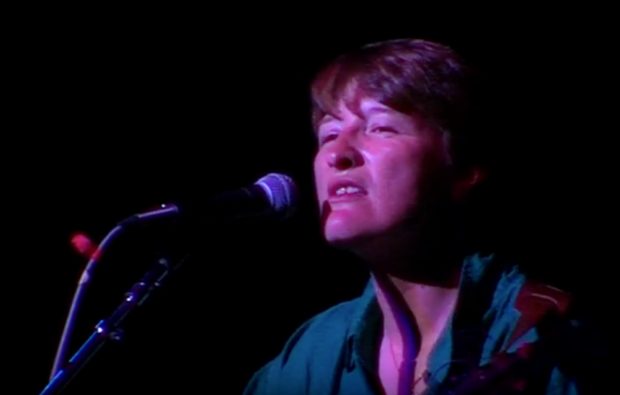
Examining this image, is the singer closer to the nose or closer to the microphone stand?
the nose

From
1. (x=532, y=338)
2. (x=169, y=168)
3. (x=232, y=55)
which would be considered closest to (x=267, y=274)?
(x=169, y=168)

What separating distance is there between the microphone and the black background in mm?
960

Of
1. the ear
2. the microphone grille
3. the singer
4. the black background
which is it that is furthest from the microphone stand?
the black background

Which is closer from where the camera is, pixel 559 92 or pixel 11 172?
pixel 559 92

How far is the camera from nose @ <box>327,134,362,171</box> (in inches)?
95.9

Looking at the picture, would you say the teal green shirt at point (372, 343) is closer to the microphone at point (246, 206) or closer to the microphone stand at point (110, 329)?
the microphone at point (246, 206)

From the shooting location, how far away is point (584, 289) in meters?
2.95

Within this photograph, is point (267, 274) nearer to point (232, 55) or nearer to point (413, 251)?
point (232, 55)

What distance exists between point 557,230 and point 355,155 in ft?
2.95

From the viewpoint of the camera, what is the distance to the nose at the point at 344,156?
95.9 inches

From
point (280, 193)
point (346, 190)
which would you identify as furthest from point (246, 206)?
point (346, 190)

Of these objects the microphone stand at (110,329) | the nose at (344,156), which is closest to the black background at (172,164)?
the nose at (344,156)

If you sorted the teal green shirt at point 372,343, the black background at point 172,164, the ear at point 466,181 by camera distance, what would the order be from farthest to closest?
the black background at point 172,164 < the ear at point 466,181 < the teal green shirt at point 372,343

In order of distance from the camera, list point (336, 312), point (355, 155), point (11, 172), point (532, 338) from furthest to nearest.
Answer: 1. point (11, 172)
2. point (336, 312)
3. point (355, 155)
4. point (532, 338)
